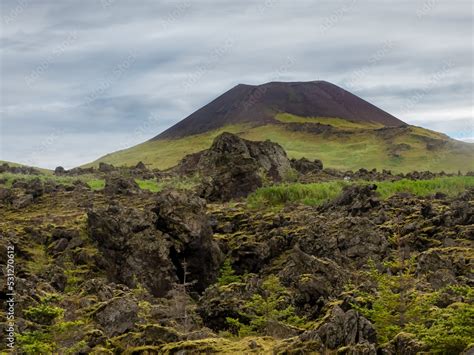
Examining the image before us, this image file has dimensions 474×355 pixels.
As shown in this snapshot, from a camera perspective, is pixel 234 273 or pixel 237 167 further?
pixel 237 167

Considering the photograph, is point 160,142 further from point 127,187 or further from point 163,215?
point 163,215

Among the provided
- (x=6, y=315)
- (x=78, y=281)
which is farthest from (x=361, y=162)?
(x=6, y=315)

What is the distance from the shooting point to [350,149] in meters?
99.1

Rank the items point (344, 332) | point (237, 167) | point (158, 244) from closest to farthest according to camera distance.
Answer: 1. point (344, 332)
2. point (158, 244)
3. point (237, 167)

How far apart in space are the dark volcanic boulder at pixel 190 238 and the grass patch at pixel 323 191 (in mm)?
10093

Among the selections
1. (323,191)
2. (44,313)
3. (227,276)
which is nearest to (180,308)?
(44,313)

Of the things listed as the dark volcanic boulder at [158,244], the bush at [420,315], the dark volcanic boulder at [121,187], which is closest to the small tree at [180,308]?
the dark volcanic boulder at [158,244]

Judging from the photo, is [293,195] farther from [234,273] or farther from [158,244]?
[158,244]

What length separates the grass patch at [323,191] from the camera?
115ft

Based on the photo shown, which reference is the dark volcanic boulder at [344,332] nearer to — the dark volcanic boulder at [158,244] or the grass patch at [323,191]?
the dark volcanic boulder at [158,244]

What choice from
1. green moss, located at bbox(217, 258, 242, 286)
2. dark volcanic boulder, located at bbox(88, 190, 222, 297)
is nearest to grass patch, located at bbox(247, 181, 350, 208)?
dark volcanic boulder, located at bbox(88, 190, 222, 297)

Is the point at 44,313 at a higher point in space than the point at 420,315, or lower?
higher

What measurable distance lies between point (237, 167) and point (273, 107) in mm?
113643

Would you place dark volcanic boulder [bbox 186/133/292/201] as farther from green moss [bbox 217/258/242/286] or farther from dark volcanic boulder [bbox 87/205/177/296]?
dark volcanic boulder [bbox 87/205/177/296]
